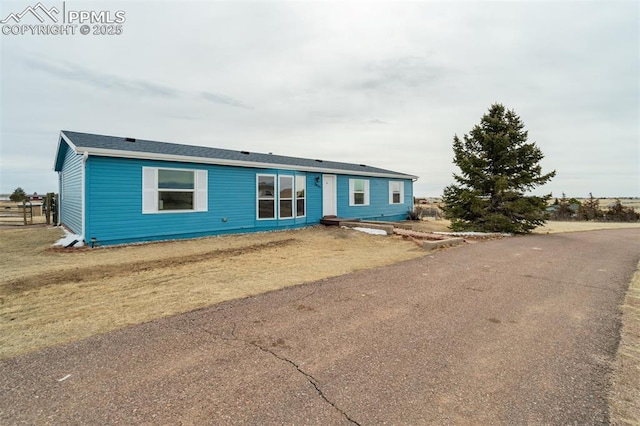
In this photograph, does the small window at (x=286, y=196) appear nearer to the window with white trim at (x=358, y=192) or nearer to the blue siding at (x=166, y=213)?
the blue siding at (x=166, y=213)

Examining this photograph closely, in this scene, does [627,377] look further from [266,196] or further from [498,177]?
[498,177]

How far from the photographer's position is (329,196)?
15.8 m

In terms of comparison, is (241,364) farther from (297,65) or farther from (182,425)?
(297,65)

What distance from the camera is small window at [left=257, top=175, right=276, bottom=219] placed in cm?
1298

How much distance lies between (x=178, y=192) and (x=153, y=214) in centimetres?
113

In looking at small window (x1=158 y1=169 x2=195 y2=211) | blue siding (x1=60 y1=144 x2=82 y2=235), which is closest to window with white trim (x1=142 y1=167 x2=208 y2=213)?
small window (x1=158 y1=169 x2=195 y2=211)

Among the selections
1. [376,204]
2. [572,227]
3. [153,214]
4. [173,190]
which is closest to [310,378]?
[153,214]

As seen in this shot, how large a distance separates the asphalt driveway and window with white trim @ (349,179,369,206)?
40.3ft

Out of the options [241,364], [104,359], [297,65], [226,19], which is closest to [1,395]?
[104,359]

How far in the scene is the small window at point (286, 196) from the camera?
13602mm

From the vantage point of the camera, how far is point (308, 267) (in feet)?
22.0

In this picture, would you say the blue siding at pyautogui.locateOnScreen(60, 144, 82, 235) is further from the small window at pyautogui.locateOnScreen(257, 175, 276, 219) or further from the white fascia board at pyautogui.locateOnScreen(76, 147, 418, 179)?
the small window at pyautogui.locateOnScreen(257, 175, 276, 219)

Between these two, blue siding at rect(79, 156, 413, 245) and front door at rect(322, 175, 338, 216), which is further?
front door at rect(322, 175, 338, 216)

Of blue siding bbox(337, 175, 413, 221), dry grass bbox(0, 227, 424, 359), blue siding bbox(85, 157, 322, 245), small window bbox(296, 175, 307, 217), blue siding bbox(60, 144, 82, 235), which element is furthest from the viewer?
blue siding bbox(337, 175, 413, 221)
